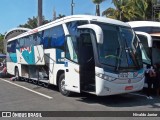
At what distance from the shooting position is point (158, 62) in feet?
51.2

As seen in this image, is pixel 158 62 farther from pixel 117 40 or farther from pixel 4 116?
pixel 4 116

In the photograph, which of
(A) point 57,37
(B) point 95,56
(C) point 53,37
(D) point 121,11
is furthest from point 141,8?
(B) point 95,56

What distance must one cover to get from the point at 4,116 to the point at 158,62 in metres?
8.71

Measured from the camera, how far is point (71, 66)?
12.7m

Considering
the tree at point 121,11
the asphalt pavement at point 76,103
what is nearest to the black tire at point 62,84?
the asphalt pavement at point 76,103

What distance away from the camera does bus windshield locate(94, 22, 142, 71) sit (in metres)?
11.6

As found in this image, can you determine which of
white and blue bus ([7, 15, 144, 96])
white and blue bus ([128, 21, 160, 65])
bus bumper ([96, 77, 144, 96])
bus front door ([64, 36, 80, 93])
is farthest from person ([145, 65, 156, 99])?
bus front door ([64, 36, 80, 93])

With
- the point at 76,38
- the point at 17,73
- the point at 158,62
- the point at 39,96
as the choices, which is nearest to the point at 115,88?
the point at 76,38

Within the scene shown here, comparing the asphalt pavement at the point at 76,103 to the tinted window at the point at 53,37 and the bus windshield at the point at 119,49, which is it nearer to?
the bus windshield at the point at 119,49

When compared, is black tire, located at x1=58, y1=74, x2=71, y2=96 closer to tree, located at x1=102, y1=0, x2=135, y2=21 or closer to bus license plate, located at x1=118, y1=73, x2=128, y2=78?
bus license plate, located at x1=118, y1=73, x2=128, y2=78

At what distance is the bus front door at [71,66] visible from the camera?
1234cm

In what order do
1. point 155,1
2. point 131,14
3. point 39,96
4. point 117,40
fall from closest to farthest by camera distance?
1. point 117,40
2. point 39,96
3. point 155,1
4. point 131,14

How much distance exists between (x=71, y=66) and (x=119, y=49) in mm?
2012

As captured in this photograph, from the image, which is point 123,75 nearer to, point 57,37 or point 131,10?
point 57,37
